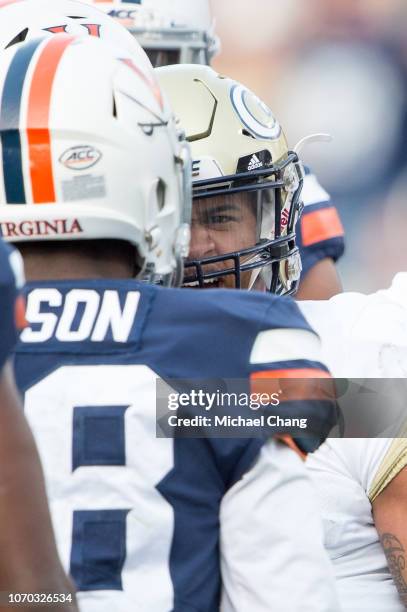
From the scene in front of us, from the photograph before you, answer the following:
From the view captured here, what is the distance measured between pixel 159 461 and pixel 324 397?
0.78ft

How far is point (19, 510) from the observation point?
104cm

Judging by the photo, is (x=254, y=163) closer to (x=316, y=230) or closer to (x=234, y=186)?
(x=234, y=186)

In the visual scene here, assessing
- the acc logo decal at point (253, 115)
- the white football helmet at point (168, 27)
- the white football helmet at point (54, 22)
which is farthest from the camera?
the white football helmet at point (168, 27)

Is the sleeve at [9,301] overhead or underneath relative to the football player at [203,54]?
overhead

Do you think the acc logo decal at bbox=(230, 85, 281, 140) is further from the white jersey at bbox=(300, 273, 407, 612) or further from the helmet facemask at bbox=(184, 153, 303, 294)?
the white jersey at bbox=(300, 273, 407, 612)

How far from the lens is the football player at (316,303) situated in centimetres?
191

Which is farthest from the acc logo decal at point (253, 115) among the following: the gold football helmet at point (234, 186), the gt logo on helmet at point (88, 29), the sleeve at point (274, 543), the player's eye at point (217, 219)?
the sleeve at point (274, 543)

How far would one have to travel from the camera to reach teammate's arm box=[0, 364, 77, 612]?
1032 mm

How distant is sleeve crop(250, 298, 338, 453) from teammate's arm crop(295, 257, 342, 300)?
181 centimetres

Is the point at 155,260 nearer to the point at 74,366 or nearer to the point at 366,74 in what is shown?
the point at 74,366

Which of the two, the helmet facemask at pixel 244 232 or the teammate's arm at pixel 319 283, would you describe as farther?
the teammate's arm at pixel 319 283

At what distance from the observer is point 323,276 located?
11.2 feet

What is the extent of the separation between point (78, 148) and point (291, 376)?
418 millimetres

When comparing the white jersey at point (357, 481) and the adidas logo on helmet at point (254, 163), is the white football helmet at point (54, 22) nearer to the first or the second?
the adidas logo on helmet at point (254, 163)
